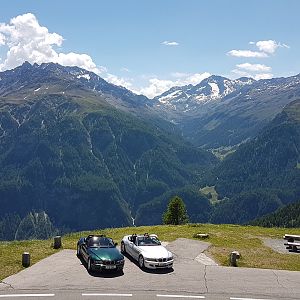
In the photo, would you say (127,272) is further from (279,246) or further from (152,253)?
(279,246)

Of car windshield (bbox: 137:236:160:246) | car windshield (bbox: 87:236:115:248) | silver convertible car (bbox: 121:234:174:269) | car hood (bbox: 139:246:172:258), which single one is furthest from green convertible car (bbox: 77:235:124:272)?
car windshield (bbox: 137:236:160:246)

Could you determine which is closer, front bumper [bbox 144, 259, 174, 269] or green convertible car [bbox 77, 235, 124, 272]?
green convertible car [bbox 77, 235, 124, 272]

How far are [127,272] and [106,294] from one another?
523cm

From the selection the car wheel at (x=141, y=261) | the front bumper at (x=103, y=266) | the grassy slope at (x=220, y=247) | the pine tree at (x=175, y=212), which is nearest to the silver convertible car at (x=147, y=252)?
the car wheel at (x=141, y=261)

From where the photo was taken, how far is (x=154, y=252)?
32.1m

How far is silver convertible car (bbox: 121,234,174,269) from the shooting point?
30984mm

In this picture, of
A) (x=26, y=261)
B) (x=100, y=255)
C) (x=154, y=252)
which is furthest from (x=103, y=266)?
(x=26, y=261)

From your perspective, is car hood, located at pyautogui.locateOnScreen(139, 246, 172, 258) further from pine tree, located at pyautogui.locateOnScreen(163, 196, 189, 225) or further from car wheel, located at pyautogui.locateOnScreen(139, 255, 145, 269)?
pine tree, located at pyautogui.locateOnScreen(163, 196, 189, 225)

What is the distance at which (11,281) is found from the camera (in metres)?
27.6

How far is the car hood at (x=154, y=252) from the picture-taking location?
103 ft

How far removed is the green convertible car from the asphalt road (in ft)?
2.15

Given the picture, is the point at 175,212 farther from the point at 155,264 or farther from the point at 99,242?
the point at 155,264

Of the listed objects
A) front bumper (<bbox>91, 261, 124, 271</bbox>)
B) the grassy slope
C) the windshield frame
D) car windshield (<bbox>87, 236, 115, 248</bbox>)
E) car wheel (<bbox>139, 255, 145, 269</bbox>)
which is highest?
car windshield (<bbox>87, 236, 115, 248</bbox>)

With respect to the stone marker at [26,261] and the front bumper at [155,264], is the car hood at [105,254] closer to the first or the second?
the front bumper at [155,264]
